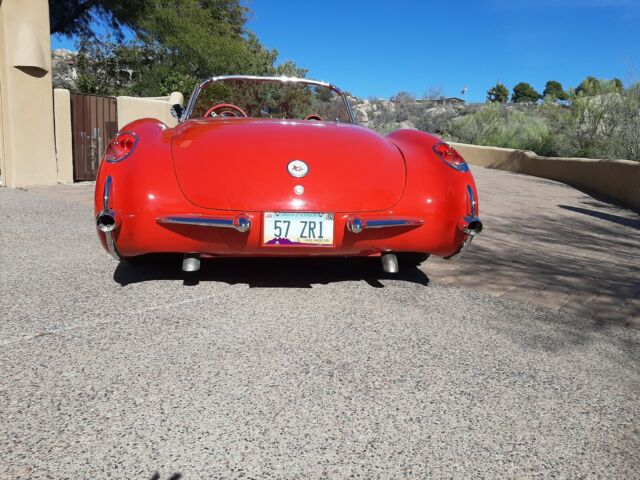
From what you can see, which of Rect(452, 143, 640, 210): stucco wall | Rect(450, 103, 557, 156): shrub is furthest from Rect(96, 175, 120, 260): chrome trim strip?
Rect(450, 103, 557, 156): shrub

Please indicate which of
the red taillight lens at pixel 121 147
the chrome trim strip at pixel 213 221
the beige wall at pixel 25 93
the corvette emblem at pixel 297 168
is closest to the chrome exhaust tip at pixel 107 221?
the chrome trim strip at pixel 213 221

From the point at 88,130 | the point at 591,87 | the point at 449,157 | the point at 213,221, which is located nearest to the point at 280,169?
the point at 213,221

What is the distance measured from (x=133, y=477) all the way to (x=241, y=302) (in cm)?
157

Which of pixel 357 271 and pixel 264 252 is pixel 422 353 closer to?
pixel 264 252

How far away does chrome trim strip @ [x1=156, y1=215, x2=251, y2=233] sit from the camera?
2.76 metres

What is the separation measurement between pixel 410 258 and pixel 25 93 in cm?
722

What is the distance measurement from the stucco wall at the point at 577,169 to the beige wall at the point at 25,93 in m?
10.4

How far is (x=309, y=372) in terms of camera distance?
221 cm

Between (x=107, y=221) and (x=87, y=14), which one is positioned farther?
(x=87, y=14)

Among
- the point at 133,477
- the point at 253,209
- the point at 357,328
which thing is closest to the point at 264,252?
→ the point at 253,209

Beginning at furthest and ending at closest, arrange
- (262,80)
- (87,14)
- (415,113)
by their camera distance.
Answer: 1. (415,113)
2. (87,14)
3. (262,80)

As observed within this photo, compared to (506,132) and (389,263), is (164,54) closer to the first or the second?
(506,132)

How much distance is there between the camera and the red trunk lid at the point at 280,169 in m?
2.86

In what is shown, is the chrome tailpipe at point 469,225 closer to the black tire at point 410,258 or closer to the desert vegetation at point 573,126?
the black tire at point 410,258
